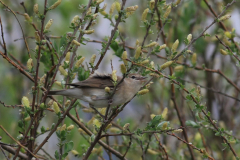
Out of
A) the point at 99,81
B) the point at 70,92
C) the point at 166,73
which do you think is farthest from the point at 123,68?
the point at 166,73

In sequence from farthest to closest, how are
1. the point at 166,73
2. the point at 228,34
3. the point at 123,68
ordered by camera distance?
the point at 166,73 < the point at 228,34 < the point at 123,68

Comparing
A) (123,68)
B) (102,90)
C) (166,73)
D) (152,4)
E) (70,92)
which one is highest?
(166,73)

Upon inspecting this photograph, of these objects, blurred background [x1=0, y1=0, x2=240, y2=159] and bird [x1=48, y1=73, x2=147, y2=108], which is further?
blurred background [x1=0, y1=0, x2=240, y2=159]

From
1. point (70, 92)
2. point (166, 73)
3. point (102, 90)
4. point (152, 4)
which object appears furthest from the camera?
point (166, 73)

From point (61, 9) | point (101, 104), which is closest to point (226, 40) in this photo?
point (101, 104)

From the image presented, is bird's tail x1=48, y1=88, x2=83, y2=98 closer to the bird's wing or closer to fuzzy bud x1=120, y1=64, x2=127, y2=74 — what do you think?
the bird's wing

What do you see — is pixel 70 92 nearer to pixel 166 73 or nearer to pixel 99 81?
pixel 99 81

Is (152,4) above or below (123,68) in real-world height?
above

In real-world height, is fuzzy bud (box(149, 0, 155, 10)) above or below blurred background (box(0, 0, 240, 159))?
below

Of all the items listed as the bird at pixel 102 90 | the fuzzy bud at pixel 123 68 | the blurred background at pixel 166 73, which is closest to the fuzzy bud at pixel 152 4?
the fuzzy bud at pixel 123 68

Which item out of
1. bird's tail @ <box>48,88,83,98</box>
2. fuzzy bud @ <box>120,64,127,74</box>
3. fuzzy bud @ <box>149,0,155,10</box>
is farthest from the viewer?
bird's tail @ <box>48,88,83,98</box>

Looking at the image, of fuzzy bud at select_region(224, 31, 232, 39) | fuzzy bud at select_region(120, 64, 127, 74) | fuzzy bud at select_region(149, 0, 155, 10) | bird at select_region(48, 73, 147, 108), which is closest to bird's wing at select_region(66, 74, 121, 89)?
bird at select_region(48, 73, 147, 108)

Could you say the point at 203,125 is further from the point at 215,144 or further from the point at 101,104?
the point at 215,144

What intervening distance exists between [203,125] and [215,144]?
1930 mm
